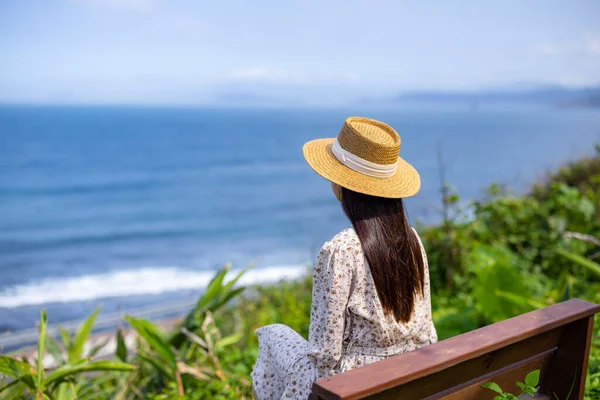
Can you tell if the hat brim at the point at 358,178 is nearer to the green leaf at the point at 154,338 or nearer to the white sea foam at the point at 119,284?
the green leaf at the point at 154,338

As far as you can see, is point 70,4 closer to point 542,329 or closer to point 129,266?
point 129,266

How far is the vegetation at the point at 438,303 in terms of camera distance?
3.37 meters

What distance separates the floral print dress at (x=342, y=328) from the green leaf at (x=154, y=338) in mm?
1282

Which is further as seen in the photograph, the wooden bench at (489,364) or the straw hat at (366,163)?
the straw hat at (366,163)

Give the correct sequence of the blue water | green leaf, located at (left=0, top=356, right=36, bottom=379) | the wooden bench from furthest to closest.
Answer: the blue water < green leaf, located at (left=0, top=356, right=36, bottom=379) < the wooden bench

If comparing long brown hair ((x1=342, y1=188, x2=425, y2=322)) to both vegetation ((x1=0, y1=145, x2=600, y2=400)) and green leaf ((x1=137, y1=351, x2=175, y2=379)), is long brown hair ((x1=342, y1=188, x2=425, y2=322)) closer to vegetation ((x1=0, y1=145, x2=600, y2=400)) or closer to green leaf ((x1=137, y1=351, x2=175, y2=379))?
vegetation ((x1=0, y1=145, x2=600, y2=400))

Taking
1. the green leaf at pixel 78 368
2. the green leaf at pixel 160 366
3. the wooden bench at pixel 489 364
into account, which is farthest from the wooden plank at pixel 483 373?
the green leaf at pixel 160 366

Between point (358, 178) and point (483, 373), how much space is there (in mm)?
765

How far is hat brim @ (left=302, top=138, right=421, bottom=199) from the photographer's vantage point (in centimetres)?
212

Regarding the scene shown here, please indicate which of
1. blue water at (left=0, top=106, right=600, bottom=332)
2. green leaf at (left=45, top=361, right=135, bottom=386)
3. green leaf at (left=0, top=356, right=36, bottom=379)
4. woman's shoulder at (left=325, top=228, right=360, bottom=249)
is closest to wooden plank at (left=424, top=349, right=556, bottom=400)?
woman's shoulder at (left=325, top=228, right=360, bottom=249)

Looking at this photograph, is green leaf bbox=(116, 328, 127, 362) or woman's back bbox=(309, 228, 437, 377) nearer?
woman's back bbox=(309, 228, 437, 377)

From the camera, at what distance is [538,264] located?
5.48 metres

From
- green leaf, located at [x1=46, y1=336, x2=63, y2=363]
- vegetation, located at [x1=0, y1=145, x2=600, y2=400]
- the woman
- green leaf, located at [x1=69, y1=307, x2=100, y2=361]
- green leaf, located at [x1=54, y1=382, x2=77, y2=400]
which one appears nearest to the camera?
the woman

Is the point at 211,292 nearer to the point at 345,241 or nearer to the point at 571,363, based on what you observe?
the point at 345,241
